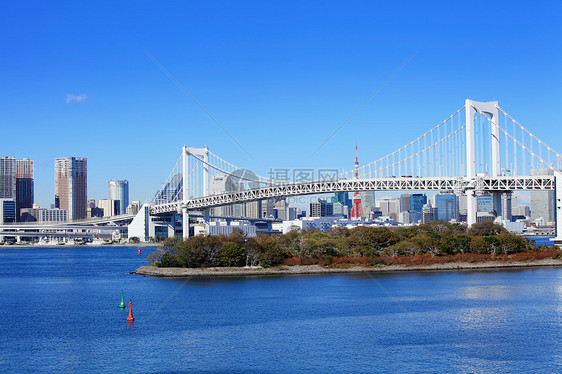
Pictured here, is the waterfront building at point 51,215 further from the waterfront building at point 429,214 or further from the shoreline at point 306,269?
the shoreline at point 306,269

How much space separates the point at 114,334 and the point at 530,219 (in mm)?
121101

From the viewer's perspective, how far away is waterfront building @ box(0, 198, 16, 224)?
103750 mm

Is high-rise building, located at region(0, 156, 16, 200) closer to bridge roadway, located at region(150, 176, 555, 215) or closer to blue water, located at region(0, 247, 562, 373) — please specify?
bridge roadway, located at region(150, 176, 555, 215)

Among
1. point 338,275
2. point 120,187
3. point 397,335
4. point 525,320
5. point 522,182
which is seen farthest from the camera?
point 120,187

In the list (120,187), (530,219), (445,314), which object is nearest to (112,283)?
(445,314)

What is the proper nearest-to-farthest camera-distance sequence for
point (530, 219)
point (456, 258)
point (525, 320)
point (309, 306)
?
point (525, 320) < point (309, 306) < point (456, 258) < point (530, 219)

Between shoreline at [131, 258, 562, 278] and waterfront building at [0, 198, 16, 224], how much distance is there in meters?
83.3

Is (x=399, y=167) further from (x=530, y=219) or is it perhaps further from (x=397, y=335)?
(x=530, y=219)

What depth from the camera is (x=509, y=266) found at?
99.5 ft

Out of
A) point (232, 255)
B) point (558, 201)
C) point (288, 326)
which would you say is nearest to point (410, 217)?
point (558, 201)

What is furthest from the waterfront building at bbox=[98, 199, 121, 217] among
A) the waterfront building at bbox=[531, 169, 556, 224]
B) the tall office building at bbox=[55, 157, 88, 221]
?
the waterfront building at bbox=[531, 169, 556, 224]

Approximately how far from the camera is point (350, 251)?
32.1 meters

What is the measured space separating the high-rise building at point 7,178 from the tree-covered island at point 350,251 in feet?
319

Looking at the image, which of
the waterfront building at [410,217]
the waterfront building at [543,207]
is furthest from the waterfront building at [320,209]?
the waterfront building at [543,207]
